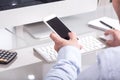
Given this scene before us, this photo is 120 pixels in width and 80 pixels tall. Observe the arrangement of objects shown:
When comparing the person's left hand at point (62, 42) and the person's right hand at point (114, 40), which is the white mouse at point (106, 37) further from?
the person's left hand at point (62, 42)

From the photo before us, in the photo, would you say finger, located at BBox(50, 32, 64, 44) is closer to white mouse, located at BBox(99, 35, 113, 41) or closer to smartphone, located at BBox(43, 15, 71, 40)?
smartphone, located at BBox(43, 15, 71, 40)

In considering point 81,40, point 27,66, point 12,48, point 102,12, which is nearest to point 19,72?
point 27,66

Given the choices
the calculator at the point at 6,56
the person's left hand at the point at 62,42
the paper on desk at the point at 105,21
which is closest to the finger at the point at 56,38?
the person's left hand at the point at 62,42

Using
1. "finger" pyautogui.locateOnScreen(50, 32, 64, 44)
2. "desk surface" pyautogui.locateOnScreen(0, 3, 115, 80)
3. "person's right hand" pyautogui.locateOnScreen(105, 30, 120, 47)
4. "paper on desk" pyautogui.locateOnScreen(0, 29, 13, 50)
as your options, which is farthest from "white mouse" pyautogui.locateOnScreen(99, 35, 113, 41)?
"paper on desk" pyautogui.locateOnScreen(0, 29, 13, 50)

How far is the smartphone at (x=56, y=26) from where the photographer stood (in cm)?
106

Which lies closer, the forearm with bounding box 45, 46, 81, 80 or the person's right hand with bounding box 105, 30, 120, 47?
the forearm with bounding box 45, 46, 81, 80

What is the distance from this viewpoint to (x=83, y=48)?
3.55 feet

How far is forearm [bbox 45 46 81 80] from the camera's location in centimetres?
79

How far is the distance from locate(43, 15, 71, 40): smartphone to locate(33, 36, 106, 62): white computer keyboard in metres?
0.07

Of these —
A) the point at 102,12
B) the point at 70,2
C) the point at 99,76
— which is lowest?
the point at 102,12

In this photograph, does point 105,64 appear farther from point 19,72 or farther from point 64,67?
point 19,72

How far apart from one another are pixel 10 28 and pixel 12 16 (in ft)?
0.46

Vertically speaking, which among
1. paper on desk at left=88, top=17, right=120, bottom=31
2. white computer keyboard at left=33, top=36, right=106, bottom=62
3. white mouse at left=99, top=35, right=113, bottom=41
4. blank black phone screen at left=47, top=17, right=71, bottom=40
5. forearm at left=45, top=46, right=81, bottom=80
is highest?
forearm at left=45, top=46, right=81, bottom=80

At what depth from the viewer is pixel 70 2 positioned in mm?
→ 1258
